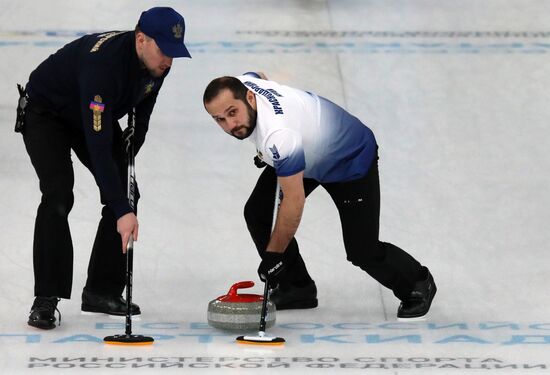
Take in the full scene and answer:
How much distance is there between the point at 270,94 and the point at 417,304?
1234mm

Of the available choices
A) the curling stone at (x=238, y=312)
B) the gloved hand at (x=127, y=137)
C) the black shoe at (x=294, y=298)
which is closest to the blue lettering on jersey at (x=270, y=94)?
the gloved hand at (x=127, y=137)

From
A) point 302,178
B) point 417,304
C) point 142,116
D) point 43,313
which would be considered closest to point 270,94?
point 302,178

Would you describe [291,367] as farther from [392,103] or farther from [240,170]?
[392,103]

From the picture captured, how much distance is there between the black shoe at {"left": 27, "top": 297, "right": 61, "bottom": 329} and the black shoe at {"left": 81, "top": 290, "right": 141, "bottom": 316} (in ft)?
0.98

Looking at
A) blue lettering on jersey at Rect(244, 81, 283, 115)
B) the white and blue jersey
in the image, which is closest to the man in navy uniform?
blue lettering on jersey at Rect(244, 81, 283, 115)

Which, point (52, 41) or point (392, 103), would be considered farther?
point (52, 41)

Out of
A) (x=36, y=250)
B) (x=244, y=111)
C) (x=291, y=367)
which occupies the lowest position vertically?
(x=291, y=367)

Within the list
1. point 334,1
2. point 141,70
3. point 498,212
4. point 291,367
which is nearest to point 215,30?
point 334,1

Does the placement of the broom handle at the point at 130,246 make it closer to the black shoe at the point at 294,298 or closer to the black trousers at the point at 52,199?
the black trousers at the point at 52,199

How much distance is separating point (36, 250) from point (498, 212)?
275 cm

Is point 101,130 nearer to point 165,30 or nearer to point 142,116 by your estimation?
point 165,30

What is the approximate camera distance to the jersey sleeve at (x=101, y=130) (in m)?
5.67

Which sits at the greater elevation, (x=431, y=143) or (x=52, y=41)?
(x=52, y=41)

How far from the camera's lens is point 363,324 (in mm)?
6086
